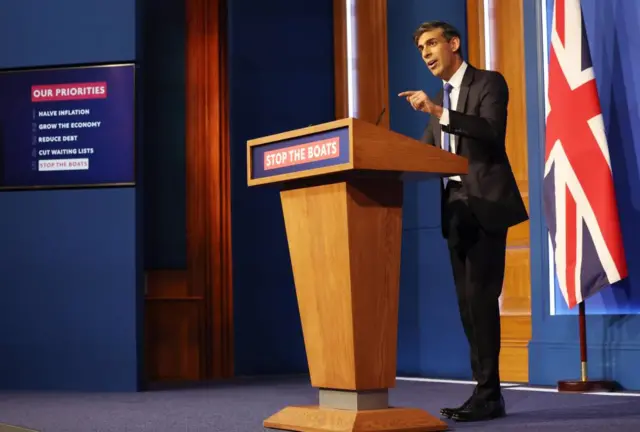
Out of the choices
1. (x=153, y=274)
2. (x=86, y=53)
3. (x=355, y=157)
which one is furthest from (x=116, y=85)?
(x=355, y=157)

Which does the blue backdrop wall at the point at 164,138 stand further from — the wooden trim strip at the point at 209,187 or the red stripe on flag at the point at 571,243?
the red stripe on flag at the point at 571,243

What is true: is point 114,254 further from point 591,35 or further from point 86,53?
point 591,35

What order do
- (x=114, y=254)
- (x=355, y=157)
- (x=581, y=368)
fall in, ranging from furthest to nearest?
(x=114, y=254) → (x=581, y=368) → (x=355, y=157)

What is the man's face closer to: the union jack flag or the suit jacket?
the suit jacket

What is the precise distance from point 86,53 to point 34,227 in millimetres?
904

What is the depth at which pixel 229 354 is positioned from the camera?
562cm

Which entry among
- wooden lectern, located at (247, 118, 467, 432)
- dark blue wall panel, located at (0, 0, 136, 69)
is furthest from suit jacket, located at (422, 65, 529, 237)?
dark blue wall panel, located at (0, 0, 136, 69)

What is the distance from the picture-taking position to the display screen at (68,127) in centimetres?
488

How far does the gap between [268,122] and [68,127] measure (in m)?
1.26

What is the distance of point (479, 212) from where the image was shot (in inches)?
122

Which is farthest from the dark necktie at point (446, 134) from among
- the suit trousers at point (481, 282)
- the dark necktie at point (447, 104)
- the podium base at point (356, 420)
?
the podium base at point (356, 420)

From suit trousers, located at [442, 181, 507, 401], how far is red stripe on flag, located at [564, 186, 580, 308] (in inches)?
49.2

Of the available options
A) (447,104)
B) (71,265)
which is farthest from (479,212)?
(71,265)

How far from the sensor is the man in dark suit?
10.2 feet
